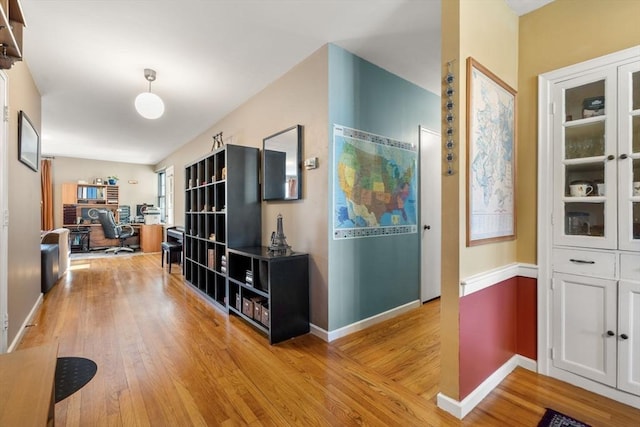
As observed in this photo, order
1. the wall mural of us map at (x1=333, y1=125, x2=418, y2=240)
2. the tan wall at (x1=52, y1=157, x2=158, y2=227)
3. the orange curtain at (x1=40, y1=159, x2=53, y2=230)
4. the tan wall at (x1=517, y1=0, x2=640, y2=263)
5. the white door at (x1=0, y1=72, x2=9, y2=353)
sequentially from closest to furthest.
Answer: the tan wall at (x1=517, y1=0, x2=640, y2=263) < the white door at (x1=0, y1=72, x2=9, y2=353) < the wall mural of us map at (x1=333, y1=125, x2=418, y2=240) < the orange curtain at (x1=40, y1=159, x2=53, y2=230) < the tan wall at (x1=52, y1=157, x2=158, y2=227)

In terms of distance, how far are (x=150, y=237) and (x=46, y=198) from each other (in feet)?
8.34

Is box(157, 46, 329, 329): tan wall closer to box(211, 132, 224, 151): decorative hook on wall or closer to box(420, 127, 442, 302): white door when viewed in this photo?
box(211, 132, 224, 151): decorative hook on wall

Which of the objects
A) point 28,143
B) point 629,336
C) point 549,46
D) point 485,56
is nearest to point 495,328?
point 629,336

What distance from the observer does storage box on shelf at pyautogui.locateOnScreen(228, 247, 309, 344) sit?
2.48m

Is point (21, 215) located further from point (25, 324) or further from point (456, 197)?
point (456, 197)

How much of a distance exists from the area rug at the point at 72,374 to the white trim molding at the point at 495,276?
239cm

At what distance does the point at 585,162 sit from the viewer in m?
1.84

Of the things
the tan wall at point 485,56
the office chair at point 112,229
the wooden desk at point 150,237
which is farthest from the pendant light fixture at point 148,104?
the wooden desk at point 150,237

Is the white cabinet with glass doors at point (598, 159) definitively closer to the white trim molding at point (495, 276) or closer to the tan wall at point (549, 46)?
the tan wall at point (549, 46)

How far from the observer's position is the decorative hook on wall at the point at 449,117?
1.67m

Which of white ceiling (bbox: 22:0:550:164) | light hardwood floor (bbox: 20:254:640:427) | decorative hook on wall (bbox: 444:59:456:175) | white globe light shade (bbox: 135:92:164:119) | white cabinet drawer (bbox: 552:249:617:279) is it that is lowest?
light hardwood floor (bbox: 20:254:640:427)

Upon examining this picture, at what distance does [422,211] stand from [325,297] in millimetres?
1627

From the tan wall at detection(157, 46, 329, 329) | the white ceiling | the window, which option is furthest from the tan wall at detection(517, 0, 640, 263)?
the window

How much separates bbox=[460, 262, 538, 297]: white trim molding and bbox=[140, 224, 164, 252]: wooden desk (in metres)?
7.89
